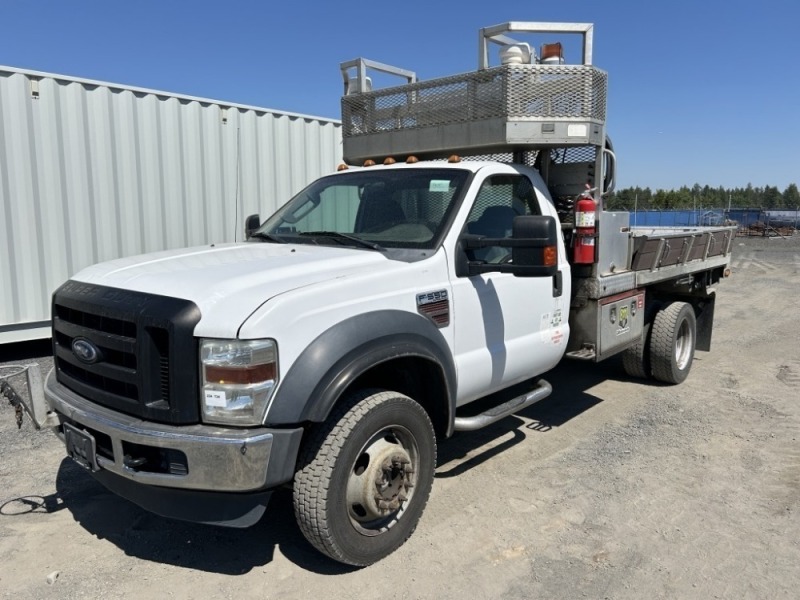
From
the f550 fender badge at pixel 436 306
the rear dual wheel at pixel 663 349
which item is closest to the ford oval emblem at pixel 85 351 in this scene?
the f550 fender badge at pixel 436 306

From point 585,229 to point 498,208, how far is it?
0.92m

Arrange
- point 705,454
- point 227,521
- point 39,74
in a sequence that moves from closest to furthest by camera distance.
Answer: point 227,521, point 705,454, point 39,74

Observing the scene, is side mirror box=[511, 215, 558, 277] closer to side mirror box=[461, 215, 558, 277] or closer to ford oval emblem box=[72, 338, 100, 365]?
side mirror box=[461, 215, 558, 277]

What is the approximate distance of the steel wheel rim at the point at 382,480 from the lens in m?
3.12

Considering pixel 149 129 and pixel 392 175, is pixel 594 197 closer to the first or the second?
pixel 392 175

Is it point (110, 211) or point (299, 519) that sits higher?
point (110, 211)

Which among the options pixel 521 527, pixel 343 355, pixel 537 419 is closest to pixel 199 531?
pixel 343 355

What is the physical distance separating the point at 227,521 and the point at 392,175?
248cm

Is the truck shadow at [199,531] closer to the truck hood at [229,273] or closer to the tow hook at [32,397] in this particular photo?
the tow hook at [32,397]

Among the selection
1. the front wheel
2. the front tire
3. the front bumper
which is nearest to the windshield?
the front wheel

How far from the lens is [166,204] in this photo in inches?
320

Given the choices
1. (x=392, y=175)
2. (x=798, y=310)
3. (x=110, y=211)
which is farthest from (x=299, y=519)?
(x=798, y=310)

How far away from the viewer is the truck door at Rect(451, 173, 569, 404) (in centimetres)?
378

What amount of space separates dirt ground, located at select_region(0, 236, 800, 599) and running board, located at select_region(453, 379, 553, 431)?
49 cm
